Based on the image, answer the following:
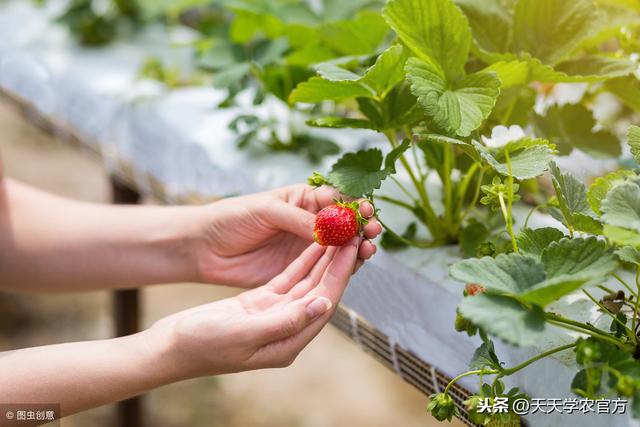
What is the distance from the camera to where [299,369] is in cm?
187

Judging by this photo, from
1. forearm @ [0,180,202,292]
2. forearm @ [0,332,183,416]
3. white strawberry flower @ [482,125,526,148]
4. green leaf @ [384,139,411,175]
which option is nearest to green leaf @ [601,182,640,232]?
white strawberry flower @ [482,125,526,148]

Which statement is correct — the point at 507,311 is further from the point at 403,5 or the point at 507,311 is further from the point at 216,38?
the point at 216,38

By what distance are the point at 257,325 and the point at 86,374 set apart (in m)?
0.21

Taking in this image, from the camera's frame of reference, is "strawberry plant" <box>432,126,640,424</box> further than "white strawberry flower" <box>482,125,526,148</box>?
No

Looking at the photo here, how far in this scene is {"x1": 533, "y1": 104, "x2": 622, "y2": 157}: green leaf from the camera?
836 mm

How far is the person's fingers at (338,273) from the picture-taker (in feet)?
2.28

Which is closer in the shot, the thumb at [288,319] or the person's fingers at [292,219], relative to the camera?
the thumb at [288,319]

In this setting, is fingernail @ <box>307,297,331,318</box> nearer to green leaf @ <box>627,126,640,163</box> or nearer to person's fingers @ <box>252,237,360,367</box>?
person's fingers @ <box>252,237,360,367</box>

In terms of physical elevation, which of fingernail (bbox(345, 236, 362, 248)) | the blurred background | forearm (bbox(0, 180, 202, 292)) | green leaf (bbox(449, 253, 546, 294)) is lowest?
the blurred background

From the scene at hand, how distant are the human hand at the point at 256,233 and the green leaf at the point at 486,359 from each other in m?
0.17

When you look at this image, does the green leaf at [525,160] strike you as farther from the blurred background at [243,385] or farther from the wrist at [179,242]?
the blurred background at [243,385]

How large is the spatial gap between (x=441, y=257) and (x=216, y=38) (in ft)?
2.00

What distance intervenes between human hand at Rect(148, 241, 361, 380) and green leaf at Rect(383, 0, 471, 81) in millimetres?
199

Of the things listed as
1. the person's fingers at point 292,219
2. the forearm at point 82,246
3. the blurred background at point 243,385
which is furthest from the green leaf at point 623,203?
the blurred background at point 243,385
